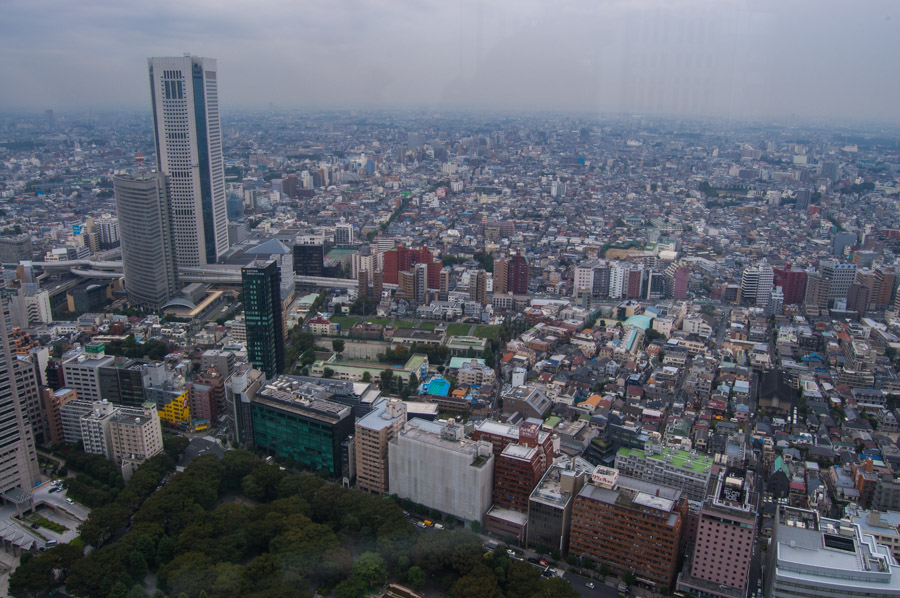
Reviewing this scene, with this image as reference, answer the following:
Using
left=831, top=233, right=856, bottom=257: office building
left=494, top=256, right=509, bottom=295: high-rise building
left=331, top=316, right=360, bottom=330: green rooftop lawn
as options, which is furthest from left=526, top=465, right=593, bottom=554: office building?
left=831, top=233, right=856, bottom=257: office building

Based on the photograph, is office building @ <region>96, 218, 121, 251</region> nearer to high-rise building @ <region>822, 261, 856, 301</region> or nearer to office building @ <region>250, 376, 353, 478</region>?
office building @ <region>250, 376, 353, 478</region>

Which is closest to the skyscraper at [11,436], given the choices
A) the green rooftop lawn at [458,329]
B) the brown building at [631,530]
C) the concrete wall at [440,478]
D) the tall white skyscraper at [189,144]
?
the concrete wall at [440,478]

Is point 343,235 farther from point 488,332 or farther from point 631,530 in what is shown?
point 631,530

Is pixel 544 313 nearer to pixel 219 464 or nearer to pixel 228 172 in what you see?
pixel 219 464

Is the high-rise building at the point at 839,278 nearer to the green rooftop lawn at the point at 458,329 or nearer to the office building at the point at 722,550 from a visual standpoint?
the green rooftop lawn at the point at 458,329

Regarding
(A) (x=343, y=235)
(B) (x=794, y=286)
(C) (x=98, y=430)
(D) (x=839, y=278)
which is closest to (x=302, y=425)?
(C) (x=98, y=430)

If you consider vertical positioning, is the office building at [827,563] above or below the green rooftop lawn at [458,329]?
above
